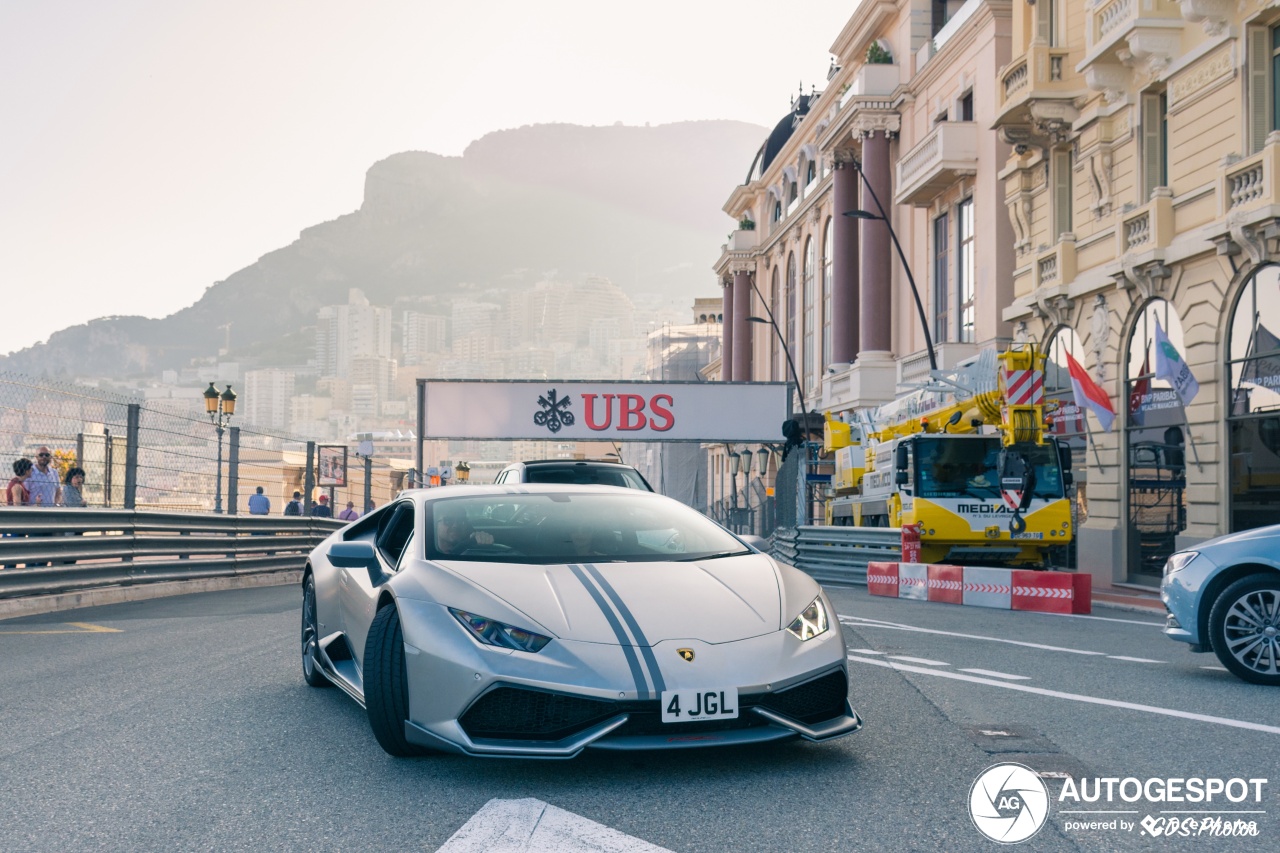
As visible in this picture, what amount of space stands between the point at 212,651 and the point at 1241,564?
6944mm

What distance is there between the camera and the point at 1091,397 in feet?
76.5

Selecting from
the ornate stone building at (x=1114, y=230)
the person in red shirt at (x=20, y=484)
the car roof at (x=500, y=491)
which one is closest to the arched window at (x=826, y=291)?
the ornate stone building at (x=1114, y=230)

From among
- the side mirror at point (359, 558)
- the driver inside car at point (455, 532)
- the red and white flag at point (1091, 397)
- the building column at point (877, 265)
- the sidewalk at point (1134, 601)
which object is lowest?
the sidewalk at point (1134, 601)

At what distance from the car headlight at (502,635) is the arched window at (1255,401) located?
1654 centimetres

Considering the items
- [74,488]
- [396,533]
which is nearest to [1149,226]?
[74,488]

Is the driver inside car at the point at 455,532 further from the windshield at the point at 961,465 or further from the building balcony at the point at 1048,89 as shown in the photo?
the building balcony at the point at 1048,89

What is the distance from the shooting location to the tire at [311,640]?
729 centimetres

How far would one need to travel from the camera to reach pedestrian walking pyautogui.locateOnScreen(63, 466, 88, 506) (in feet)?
49.4

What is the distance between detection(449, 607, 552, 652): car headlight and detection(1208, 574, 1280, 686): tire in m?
5.15

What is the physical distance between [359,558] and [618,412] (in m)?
31.6

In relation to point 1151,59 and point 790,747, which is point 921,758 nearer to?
point 790,747

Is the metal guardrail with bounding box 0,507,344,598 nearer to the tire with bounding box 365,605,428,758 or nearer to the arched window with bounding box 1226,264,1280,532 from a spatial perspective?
the tire with bounding box 365,605,428,758

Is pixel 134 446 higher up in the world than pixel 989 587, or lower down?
higher up

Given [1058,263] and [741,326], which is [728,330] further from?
[1058,263]
